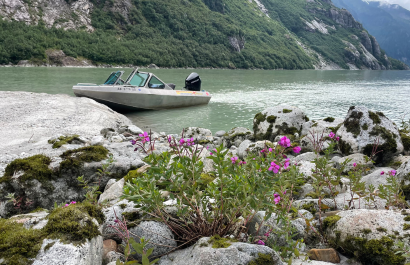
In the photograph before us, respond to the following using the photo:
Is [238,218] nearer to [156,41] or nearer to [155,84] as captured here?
[155,84]

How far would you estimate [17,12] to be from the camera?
351 feet

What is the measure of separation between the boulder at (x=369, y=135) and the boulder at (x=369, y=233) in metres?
4.21

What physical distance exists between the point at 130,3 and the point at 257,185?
6649 inches

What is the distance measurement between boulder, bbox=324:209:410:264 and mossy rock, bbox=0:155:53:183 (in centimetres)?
A: 443

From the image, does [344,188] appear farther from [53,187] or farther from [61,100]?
[61,100]

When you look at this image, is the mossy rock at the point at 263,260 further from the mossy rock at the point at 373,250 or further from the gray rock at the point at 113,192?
the gray rock at the point at 113,192

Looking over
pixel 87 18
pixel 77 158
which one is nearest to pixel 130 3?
pixel 87 18

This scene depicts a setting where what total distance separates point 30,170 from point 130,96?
42.2 ft

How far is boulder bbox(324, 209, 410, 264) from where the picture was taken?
267 cm

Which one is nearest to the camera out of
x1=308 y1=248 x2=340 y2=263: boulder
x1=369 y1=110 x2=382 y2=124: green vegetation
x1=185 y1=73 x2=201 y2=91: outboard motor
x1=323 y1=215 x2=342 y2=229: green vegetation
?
x1=308 y1=248 x2=340 y2=263: boulder

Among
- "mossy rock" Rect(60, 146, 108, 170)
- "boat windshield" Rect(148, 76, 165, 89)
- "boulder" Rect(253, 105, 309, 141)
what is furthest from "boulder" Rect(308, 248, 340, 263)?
"boat windshield" Rect(148, 76, 165, 89)

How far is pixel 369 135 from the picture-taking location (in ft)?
23.5

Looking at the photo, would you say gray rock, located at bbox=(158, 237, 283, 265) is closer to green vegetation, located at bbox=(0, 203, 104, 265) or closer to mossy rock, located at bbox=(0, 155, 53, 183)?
green vegetation, located at bbox=(0, 203, 104, 265)

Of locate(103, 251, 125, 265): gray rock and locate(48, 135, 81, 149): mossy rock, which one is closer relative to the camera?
locate(103, 251, 125, 265): gray rock
